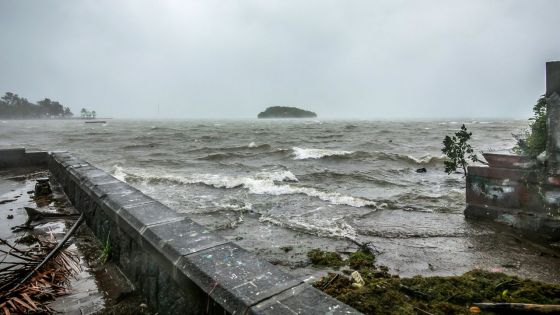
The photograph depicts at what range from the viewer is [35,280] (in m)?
2.83

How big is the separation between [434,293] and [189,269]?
120 inches

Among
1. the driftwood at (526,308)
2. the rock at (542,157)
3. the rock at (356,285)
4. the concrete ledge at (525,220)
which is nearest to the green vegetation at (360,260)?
the rock at (356,285)

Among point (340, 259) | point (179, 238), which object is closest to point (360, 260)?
point (340, 259)

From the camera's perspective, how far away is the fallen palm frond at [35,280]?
97.0 inches

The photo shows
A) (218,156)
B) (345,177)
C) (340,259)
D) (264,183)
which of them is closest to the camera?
(340,259)

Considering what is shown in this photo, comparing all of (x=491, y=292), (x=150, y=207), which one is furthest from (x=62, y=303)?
(x=491, y=292)

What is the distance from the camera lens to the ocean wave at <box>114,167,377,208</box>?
32.9 ft

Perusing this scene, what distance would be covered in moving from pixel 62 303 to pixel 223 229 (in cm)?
465

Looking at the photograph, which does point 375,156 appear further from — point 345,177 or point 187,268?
point 187,268

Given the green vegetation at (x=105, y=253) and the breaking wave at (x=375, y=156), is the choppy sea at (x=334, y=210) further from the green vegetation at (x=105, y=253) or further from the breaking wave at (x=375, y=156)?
the green vegetation at (x=105, y=253)

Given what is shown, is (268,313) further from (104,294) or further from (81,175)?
(81,175)

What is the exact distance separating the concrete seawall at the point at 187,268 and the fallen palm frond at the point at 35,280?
45 centimetres

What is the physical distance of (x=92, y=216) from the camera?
4.40m

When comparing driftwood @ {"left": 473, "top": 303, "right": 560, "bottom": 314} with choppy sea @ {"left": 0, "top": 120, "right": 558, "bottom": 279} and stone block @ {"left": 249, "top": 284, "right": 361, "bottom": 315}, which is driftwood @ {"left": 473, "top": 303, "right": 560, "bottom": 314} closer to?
choppy sea @ {"left": 0, "top": 120, "right": 558, "bottom": 279}
